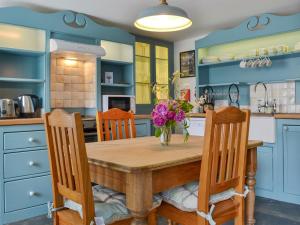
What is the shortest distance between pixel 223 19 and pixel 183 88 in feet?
4.76

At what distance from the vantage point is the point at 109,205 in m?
1.55

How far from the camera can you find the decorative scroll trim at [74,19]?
11.1 feet

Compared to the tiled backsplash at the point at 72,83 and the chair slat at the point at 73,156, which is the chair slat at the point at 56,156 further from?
the tiled backsplash at the point at 72,83

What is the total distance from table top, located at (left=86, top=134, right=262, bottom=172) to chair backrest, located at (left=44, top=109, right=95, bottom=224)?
0.46ft

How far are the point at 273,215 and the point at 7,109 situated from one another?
2.82m

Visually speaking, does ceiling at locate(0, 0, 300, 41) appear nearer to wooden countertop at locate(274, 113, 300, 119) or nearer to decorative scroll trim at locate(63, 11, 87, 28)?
decorative scroll trim at locate(63, 11, 87, 28)

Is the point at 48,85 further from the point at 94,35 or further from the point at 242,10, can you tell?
the point at 242,10

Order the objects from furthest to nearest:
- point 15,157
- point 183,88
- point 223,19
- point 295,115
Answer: point 183,88, point 223,19, point 295,115, point 15,157

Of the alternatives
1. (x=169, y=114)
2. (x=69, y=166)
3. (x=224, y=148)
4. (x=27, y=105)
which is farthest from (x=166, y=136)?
(x=27, y=105)

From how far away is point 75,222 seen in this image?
1.54m

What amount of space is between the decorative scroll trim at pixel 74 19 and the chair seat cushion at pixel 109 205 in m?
2.36

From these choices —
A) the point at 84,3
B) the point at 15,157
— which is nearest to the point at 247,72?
the point at 84,3

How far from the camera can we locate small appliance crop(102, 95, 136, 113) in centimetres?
373

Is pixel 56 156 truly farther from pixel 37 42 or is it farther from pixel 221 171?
pixel 37 42
